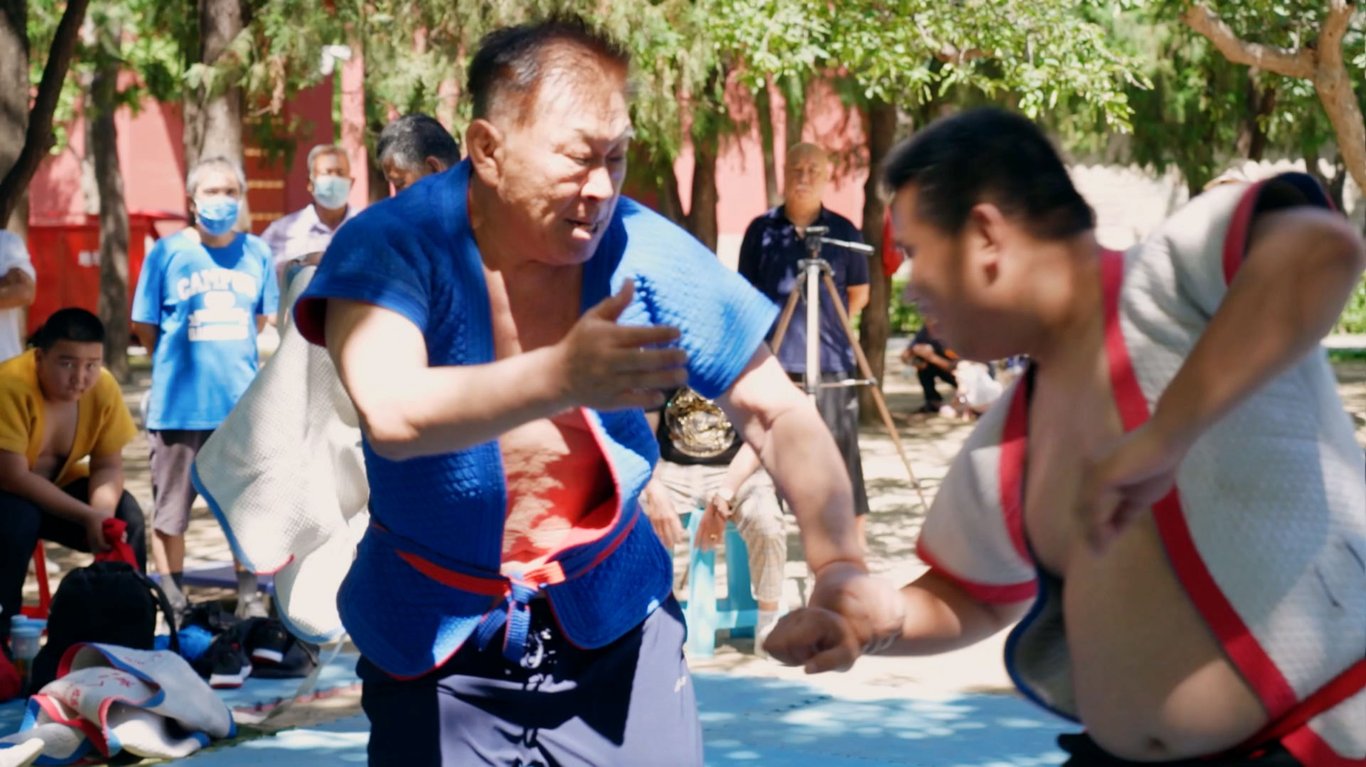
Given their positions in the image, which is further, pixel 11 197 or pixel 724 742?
pixel 11 197

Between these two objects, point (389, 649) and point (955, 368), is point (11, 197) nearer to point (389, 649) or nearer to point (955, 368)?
point (389, 649)

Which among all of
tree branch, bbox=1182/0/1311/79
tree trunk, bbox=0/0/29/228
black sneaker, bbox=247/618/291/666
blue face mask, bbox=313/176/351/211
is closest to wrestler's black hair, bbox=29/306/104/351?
blue face mask, bbox=313/176/351/211

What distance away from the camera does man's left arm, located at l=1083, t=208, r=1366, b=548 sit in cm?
202

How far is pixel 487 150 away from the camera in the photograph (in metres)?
2.90

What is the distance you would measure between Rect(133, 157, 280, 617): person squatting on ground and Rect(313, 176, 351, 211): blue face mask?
351 mm

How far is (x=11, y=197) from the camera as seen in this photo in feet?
30.4

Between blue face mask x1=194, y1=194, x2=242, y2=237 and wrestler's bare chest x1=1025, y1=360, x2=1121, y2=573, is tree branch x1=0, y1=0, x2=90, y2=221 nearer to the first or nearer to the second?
blue face mask x1=194, y1=194, x2=242, y2=237

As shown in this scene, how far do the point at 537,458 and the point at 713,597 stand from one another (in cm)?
461

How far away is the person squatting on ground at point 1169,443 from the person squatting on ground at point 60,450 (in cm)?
542

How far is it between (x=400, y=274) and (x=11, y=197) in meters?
7.12

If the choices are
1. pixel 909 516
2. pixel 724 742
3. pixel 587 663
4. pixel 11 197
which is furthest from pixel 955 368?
pixel 587 663

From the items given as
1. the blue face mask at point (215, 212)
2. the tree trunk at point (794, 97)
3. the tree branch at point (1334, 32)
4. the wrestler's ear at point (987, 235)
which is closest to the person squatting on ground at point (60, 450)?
the blue face mask at point (215, 212)

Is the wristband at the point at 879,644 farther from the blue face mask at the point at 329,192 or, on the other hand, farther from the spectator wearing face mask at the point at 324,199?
the blue face mask at the point at 329,192

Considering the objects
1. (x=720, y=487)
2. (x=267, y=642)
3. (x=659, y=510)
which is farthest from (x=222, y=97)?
(x=659, y=510)
